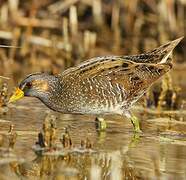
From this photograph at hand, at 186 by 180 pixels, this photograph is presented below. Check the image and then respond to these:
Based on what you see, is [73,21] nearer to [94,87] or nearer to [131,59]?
[131,59]

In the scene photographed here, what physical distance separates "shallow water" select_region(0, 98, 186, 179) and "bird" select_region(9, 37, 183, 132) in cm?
28

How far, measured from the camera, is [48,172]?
6.28 metres

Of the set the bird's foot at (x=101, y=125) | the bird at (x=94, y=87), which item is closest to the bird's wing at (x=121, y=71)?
the bird at (x=94, y=87)

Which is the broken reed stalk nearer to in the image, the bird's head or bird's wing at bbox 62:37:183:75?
bird's wing at bbox 62:37:183:75

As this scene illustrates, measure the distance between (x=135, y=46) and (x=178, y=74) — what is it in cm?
141

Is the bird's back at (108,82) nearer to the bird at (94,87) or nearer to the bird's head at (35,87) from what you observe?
the bird at (94,87)

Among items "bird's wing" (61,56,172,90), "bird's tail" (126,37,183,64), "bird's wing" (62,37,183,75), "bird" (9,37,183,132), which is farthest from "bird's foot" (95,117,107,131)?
"bird's tail" (126,37,183,64)

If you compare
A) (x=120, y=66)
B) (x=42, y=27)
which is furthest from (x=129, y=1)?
(x=120, y=66)

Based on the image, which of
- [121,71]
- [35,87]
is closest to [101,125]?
[121,71]

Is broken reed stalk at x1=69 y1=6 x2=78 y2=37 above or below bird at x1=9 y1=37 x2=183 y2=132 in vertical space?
above

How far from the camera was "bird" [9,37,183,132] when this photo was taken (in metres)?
8.23

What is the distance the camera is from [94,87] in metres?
8.29

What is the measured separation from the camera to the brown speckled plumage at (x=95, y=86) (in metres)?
8.23

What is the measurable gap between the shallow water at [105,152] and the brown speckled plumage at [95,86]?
298 millimetres
